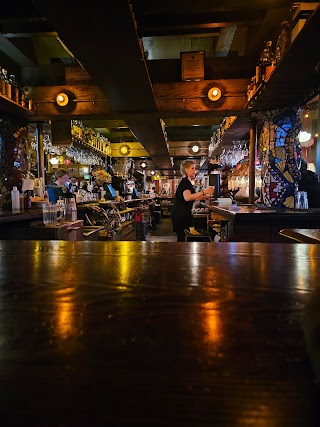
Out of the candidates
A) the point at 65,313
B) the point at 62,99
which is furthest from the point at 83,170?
the point at 65,313

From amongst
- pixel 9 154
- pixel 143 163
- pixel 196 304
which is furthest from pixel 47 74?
pixel 143 163

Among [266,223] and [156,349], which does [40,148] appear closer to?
[266,223]

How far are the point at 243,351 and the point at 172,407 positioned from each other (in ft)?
0.54

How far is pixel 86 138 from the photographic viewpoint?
7.34 metres

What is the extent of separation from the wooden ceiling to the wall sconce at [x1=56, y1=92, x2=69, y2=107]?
11 cm

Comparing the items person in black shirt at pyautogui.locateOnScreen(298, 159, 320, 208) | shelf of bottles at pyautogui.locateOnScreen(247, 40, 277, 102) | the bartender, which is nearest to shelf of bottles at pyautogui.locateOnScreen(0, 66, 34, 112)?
the bartender

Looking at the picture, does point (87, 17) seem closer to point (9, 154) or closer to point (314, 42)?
point (314, 42)

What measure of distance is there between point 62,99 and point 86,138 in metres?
2.79

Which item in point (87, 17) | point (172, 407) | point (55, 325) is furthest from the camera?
point (87, 17)

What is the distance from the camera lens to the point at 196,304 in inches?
25.2

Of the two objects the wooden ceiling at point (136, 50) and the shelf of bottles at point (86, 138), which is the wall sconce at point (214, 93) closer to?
the wooden ceiling at point (136, 50)

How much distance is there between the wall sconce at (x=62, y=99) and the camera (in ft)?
15.0

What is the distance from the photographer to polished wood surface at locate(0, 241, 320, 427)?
308 mm

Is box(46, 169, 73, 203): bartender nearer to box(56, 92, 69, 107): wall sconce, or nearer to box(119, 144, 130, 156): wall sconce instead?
box(56, 92, 69, 107): wall sconce
